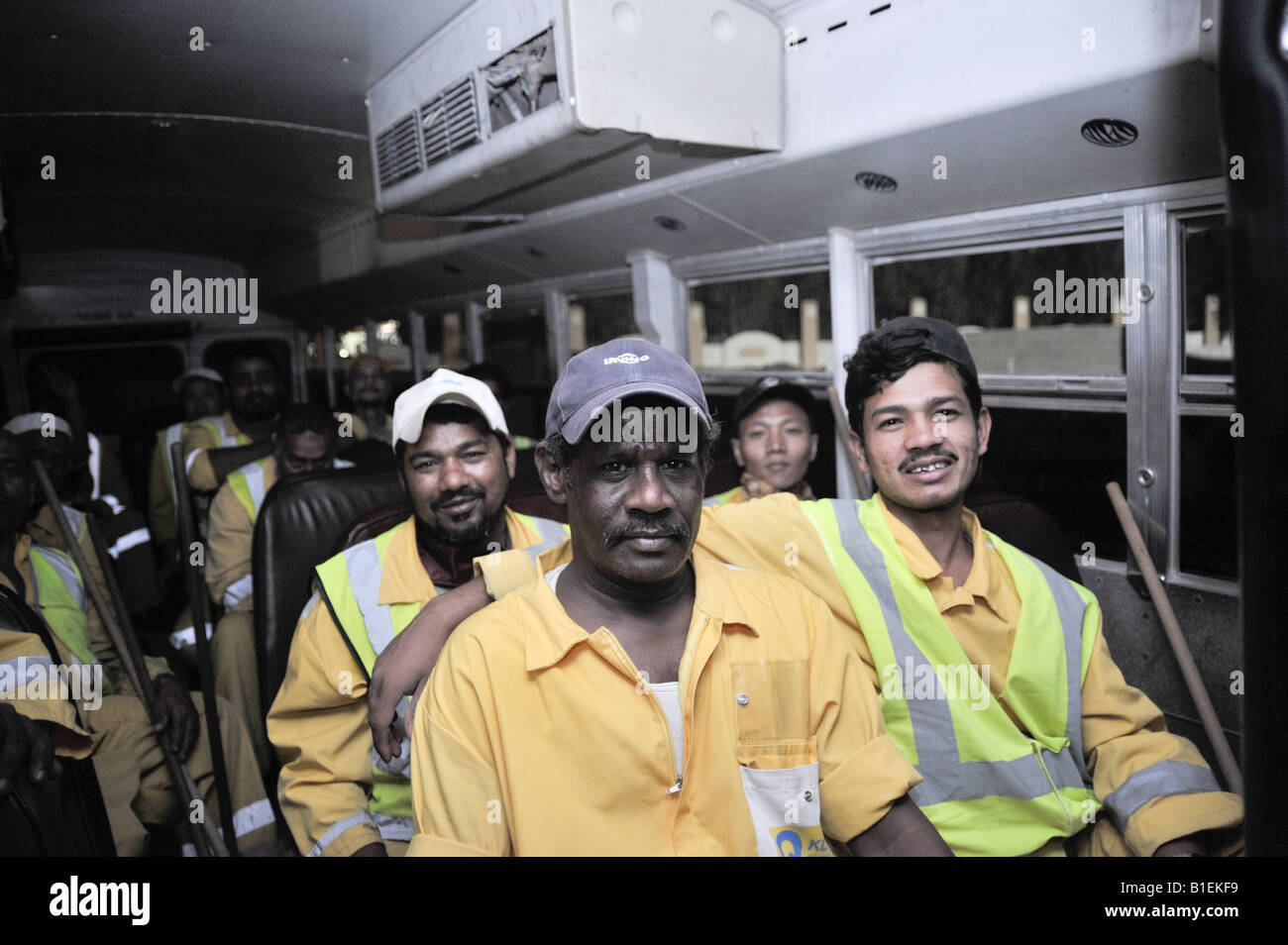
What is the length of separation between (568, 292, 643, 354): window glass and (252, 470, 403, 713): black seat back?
1.96 meters

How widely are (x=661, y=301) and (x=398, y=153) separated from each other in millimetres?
1346

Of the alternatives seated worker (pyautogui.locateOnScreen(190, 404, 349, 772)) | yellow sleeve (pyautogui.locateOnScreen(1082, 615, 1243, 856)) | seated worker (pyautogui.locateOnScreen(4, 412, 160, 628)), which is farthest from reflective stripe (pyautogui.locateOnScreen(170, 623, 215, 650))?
yellow sleeve (pyautogui.locateOnScreen(1082, 615, 1243, 856))

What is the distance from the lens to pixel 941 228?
2.72m

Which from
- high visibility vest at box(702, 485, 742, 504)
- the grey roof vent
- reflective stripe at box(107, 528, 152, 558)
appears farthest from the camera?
reflective stripe at box(107, 528, 152, 558)

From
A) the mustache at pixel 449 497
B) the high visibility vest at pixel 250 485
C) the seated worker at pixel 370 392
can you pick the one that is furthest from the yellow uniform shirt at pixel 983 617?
the seated worker at pixel 370 392

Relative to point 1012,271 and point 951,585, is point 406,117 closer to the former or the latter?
point 1012,271

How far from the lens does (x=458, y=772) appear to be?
127cm

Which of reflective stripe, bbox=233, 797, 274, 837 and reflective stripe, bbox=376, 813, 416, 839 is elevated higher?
reflective stripe, bbox=376, 813, 416, 839

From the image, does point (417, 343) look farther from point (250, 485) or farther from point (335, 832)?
point (335, 832)

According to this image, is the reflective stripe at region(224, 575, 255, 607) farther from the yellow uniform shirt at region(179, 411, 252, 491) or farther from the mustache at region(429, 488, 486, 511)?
the mustache at region(429, 488, 486, 511)

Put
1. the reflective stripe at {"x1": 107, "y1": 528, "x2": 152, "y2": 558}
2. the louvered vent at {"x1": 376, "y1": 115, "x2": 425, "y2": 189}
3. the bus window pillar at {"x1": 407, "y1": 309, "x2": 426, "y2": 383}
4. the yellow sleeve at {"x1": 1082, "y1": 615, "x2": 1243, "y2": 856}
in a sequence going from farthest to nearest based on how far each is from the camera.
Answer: the bus window pillar at {"x1": 407, "y1": 309, "x2": 426, "y2": 383}, the reflective stripe at {"x1": 107, "y1": 528, "x2": 152, "y2": 558}, the louvered vent at {"x1": 376, "y1": 115, "x2": 425, "y2": 189}, the yellow sleeve at {"x1": 1082, "y1": 615, "x2": 1243, "y2": 856}

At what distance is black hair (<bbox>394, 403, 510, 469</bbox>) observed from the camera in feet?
7.50

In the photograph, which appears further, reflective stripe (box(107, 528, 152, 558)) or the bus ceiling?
reflective stripe (box(107, 528, 152, 558))
